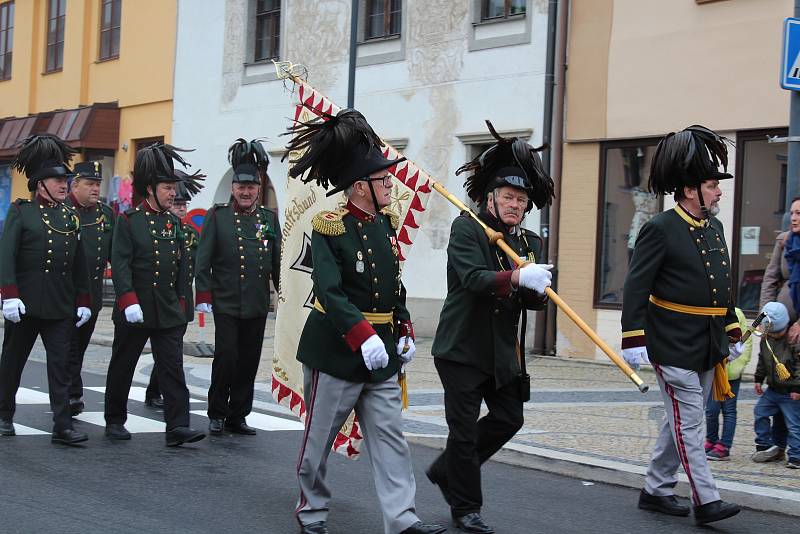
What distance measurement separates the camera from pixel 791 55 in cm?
987

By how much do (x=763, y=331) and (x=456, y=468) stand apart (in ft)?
9.79

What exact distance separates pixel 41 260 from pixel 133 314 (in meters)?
0.89

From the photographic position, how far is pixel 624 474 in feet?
26.8

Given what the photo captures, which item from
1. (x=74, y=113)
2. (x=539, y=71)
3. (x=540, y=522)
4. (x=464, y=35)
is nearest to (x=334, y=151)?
(x=540, y=522)

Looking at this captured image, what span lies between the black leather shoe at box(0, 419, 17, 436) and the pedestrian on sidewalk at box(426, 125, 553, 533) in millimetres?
3687

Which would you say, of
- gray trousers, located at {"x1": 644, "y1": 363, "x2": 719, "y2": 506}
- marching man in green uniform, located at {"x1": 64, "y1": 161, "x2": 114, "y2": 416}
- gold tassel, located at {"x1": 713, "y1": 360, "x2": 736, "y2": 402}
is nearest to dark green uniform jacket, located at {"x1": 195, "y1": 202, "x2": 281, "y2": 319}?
marching man in green uniform, located at {"x1": 64, "y1": 161, "x2": 114, "y2": 416}

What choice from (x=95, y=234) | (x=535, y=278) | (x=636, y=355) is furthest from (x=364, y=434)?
(x=95, y=234)

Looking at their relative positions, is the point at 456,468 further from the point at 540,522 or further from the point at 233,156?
the point at 233,156

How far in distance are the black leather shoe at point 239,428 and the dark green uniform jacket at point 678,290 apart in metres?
3.75

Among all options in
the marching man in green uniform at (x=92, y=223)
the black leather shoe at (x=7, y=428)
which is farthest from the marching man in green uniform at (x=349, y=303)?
the marching man in green uniform at (x=92, y=223)

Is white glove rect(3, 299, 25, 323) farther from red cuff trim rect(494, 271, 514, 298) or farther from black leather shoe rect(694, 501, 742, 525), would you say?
black leather shoe rect(694, 501, 742, 525)

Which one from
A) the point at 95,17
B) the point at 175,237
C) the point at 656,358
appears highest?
the point at 95,17

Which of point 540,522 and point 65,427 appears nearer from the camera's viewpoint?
point 540,522

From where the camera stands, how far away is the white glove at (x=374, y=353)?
19.3ft
